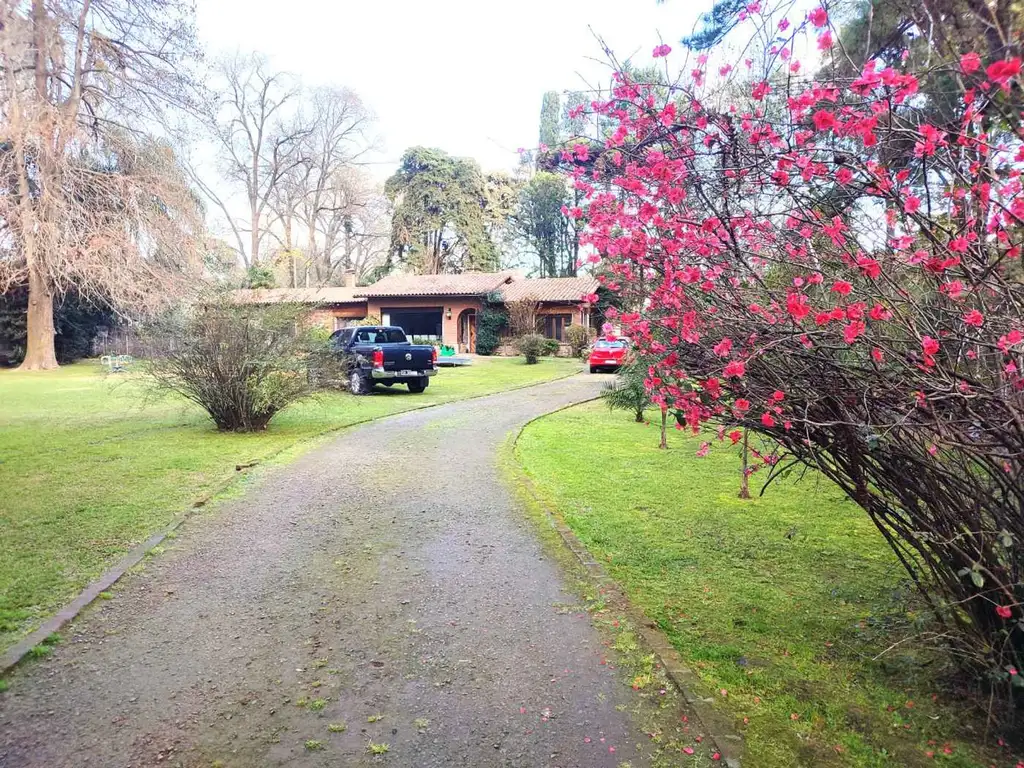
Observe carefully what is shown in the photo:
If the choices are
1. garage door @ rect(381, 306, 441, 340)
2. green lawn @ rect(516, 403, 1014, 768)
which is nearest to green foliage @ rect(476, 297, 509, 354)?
→ garage door @ rect(381, 306, 441, 340)

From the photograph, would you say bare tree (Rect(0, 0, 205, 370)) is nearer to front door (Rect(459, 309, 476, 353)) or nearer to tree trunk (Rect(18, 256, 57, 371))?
tree trunk (Rect(18, 256, 57, 371))

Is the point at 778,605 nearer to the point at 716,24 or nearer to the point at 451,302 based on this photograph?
the point at 716,24

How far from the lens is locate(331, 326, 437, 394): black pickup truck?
663 inches

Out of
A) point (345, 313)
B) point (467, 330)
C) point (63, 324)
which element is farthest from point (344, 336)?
point (345, 313)

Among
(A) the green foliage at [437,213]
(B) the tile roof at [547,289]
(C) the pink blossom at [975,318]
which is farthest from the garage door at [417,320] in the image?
(C) the pink blossom at [975,318]

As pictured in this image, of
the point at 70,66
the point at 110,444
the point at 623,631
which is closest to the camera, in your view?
the point at 623,631

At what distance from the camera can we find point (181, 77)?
1000 inches

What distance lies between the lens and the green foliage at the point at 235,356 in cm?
1011

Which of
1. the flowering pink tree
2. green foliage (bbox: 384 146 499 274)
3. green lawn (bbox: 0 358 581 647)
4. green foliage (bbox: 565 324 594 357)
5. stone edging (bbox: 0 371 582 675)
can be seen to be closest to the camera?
the flowering pink tree

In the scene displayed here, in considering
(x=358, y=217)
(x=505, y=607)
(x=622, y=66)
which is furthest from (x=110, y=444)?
(x=358, y=217)

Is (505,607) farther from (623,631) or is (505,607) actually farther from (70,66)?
(70,66)

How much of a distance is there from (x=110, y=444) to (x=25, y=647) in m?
7.12

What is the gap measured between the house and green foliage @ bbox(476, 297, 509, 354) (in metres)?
0.37

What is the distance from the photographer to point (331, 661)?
11.2 feet
